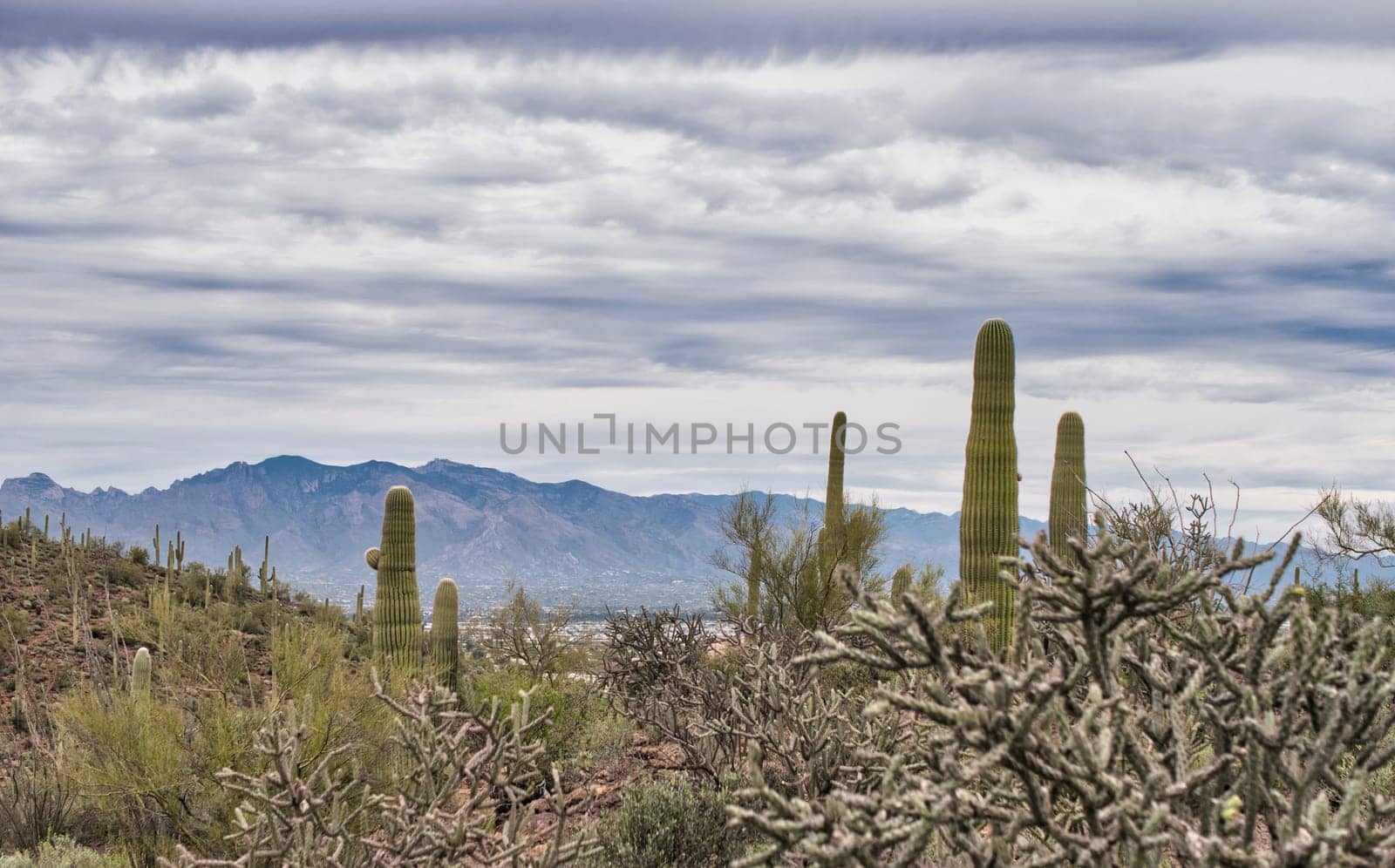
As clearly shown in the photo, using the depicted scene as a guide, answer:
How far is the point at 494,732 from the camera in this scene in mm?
5137

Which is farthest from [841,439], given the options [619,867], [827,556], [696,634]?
[619,867]

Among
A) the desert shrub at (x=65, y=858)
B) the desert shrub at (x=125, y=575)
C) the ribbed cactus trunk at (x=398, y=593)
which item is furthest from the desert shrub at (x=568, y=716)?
the desert shrub at (x=125, y=575)

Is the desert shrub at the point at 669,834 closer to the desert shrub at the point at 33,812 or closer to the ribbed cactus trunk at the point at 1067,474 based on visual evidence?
the desert shrub at the point at 33,812

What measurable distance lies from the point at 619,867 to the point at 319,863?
8.63 ft

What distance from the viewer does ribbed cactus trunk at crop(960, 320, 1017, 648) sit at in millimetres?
15609

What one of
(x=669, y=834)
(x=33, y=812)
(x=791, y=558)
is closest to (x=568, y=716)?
(x=33, y=812)

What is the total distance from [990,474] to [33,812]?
482 inches

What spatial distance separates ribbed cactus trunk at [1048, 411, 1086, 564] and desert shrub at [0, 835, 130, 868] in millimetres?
15078

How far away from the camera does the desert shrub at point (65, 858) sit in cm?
686

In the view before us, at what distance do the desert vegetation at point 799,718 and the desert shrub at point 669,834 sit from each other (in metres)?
0.02

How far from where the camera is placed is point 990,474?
1608cm

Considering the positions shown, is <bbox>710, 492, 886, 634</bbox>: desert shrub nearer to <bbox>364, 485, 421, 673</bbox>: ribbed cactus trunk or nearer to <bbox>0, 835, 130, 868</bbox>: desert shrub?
<bbox>364, 485, 421, 673</bbox>: ribbed cactus trunk

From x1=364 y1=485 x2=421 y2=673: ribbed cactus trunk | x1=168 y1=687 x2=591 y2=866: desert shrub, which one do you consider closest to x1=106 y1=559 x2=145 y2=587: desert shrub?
x1=364 y1=485 x2=421 y2=673: ribbed cactus trunk

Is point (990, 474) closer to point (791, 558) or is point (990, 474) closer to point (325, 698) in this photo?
point (791, 558)
